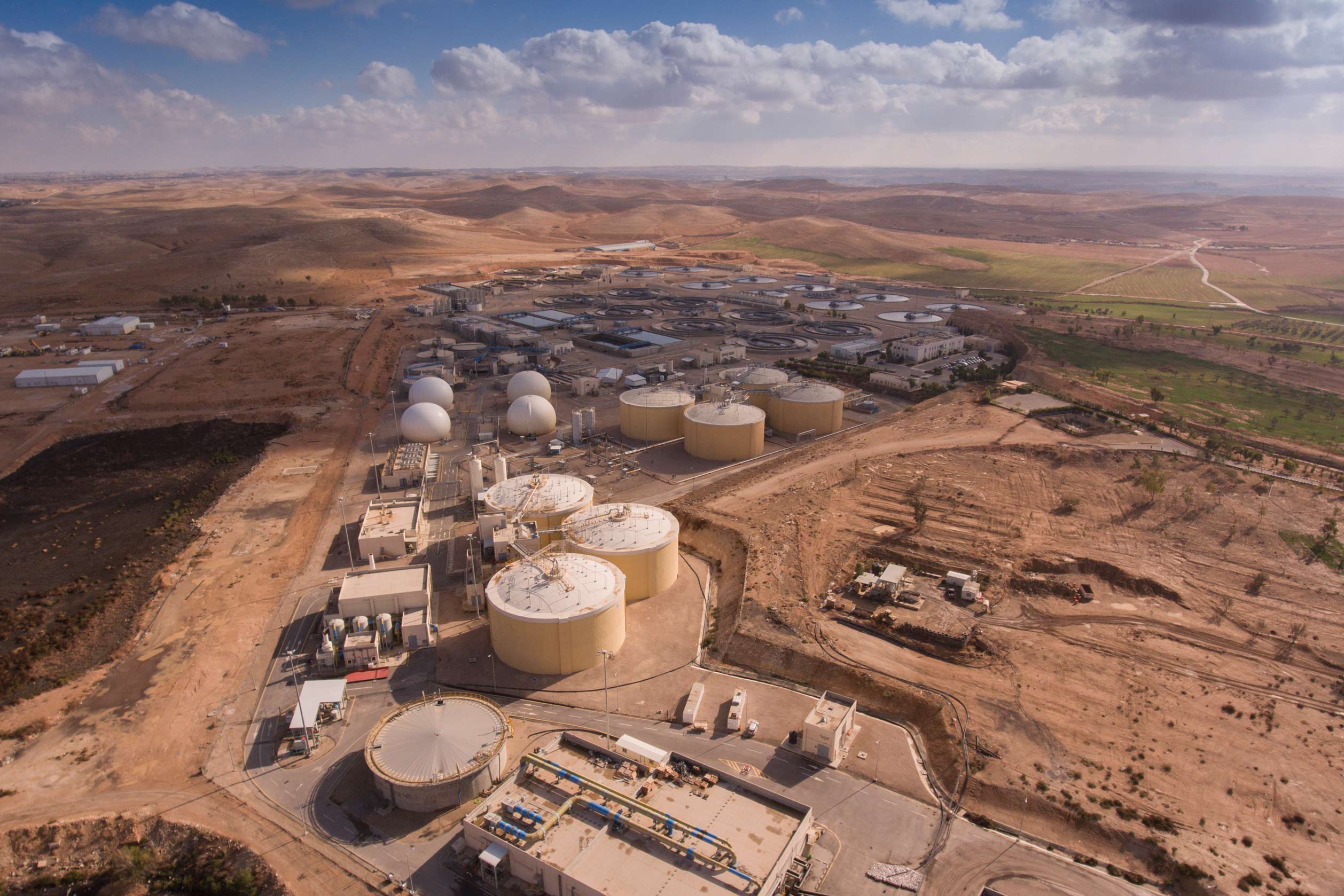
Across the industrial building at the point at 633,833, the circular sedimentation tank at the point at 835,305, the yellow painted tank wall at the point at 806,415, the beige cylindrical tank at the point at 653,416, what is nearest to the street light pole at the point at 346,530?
the industrial building at the point at 633,833

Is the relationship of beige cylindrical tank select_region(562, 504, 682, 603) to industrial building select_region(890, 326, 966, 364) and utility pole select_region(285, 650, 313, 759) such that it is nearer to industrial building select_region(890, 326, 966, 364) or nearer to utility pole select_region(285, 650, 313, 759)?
utility pole select_region(285, 650, 313, 759)

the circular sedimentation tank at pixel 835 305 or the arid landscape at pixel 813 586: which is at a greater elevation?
the circular sedimentation tank at pixel 835 305

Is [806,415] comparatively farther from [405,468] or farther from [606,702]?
[606,702]

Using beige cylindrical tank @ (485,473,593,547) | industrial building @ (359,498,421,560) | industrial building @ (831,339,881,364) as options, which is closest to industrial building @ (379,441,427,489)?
industrial building @ (359,498,421,560)

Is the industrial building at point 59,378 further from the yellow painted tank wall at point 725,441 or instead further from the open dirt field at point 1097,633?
the open dirt field at point 1097,633

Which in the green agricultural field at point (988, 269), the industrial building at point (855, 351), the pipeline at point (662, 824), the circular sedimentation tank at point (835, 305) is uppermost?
the green agricultural field at point (988, 269)

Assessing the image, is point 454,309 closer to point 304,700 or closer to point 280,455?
point 280,455

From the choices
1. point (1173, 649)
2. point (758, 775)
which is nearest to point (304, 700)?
point (758, 775)
